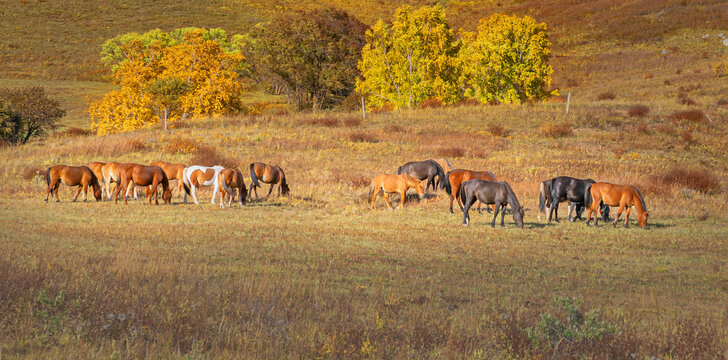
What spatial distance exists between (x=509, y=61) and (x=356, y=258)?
43.3 metres

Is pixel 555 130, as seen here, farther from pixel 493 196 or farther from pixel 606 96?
pixel 493 196

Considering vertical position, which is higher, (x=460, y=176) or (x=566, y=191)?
(x=460, y=176)

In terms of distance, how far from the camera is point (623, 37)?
8531 centimetres

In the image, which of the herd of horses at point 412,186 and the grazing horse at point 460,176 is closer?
the herd of horses at point 412,186

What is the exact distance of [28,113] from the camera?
4831 centimetres

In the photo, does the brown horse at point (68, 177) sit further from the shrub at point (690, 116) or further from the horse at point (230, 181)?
the shrub at point (690, 116)

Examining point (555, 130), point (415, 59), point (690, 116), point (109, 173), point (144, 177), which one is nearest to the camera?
point (144, 177)

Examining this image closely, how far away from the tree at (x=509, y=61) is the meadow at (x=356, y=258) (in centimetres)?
995

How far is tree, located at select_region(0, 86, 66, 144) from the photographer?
1802 inches

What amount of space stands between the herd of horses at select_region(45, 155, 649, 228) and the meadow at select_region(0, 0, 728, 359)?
2.46 feet

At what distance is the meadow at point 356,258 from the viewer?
22.1ft

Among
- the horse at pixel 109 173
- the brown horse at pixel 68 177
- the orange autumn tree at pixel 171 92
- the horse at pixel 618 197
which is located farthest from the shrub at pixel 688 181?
the orange autumn tree at pixel 171 92

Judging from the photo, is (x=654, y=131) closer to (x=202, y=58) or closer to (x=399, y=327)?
(x=202, y=58)

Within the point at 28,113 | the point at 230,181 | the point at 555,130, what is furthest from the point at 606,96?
the point at 28,113
